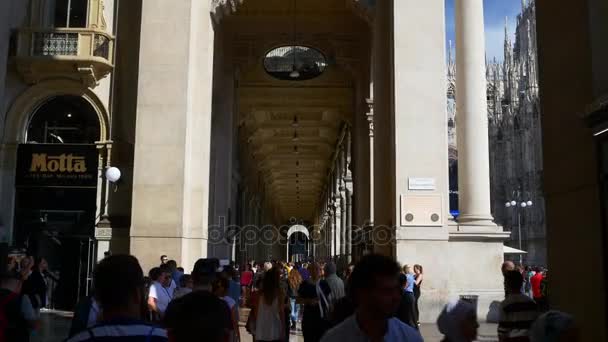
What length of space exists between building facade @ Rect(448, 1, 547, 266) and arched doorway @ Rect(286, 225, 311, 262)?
92.4 feet

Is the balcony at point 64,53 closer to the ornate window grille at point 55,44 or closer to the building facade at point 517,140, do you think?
the ornate window grille at point 55,44

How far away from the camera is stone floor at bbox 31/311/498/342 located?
11894mm

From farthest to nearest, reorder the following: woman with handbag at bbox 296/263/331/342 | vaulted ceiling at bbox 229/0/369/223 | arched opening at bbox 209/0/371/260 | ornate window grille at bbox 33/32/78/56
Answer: vaulted ceiling at bbox 229/0/369/223, arched opening at bbox 209/0/371/260, ornate window grille at bbox 33/32/78/56, woman with handbag at bbox 296/263/331/342

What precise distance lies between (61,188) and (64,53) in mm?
3442

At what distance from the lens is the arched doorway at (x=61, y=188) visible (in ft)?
54.3

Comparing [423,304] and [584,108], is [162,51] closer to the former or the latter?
[423,304]

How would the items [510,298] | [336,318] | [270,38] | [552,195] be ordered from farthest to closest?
[270,38], [552,195], [510,298], [336,318]

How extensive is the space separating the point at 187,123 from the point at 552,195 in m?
9.22

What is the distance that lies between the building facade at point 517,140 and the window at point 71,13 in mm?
46070

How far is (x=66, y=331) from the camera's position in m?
13.2

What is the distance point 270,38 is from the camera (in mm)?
23797

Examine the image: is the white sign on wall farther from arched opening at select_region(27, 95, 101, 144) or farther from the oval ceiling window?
the oval ceiling window

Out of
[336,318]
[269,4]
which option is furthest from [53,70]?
[336,318]

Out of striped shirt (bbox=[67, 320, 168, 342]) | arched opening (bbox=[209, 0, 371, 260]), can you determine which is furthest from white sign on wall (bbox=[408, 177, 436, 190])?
striped shirt (bbox=[67, 320, 168, 342])
